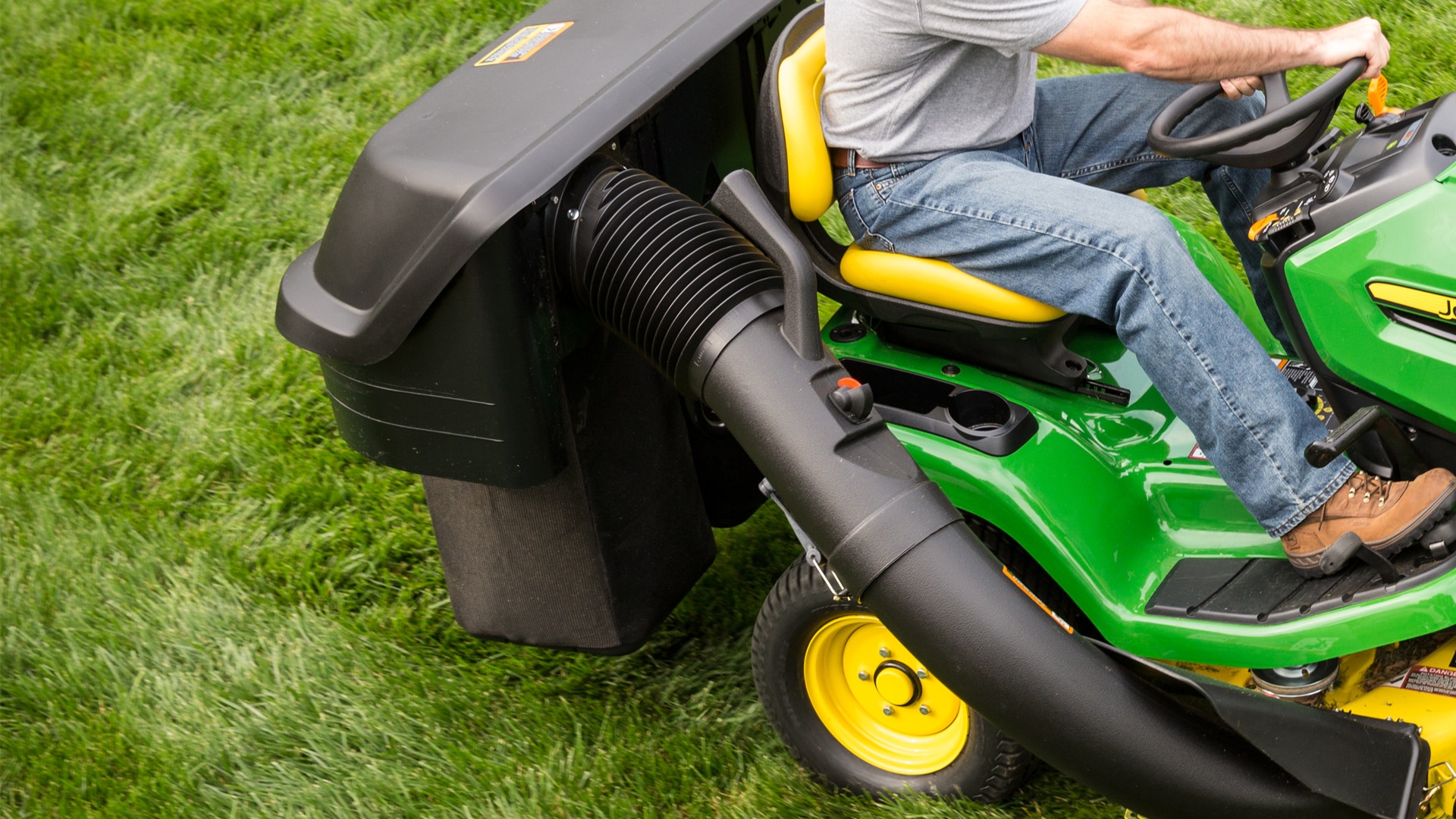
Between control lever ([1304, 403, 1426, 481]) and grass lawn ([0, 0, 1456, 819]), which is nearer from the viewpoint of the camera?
control lever ([1304, 403, 1426, 481])

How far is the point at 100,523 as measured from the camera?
314 cm

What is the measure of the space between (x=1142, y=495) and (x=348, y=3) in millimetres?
3530

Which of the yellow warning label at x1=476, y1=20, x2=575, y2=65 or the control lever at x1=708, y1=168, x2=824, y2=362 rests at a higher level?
the yellow warning label at x1=476, y1=20, x2=575, y2=65

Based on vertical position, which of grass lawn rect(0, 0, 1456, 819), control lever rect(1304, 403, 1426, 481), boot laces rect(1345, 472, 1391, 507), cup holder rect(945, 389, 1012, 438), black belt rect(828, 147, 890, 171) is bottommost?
grass lawn rect(0, 0, 1456, 819)

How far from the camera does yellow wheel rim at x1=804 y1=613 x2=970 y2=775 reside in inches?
90.5

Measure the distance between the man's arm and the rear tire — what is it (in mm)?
957

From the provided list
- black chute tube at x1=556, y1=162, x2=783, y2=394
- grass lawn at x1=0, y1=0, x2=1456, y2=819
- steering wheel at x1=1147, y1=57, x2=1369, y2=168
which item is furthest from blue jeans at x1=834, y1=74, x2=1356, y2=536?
grass lawn at x1=0, y1=0, x2=1456, y2=819

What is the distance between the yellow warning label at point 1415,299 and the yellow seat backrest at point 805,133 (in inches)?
33.9

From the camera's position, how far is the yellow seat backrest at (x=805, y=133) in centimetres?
221

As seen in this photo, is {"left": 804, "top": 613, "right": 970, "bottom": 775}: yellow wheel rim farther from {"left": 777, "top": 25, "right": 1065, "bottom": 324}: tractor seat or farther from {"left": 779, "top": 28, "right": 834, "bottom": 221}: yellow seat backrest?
{"left": 779, "top": 28, "right": 834, "bottom": 221}: yellow seat backrest

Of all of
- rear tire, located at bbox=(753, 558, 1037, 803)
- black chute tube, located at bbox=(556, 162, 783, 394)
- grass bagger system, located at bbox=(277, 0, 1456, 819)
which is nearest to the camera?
grass bagger system, located at bbox=(277, 0, 1456, 819)

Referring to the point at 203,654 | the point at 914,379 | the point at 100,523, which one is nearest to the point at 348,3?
the point at 100,523

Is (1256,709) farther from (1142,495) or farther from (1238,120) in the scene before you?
(1238,120)

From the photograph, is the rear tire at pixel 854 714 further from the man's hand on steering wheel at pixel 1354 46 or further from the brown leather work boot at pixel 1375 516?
the man's hand on steering wheel at pixel 1354 46
